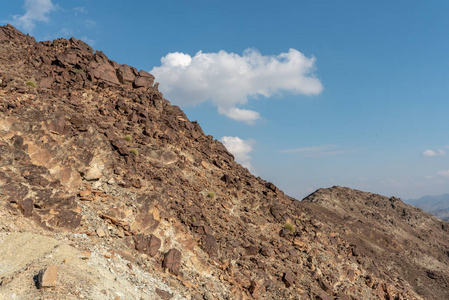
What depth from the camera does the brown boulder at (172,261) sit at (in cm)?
1427

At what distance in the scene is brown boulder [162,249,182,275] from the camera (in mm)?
14273

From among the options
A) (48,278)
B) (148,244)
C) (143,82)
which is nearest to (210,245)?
(148,244)

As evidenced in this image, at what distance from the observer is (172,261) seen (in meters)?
14.5

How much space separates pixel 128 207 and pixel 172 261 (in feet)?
12.6

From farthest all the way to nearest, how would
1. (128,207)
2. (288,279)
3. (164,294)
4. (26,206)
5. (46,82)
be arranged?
(46,82) < (288,279) < (128,207) < (26,206) < (164,294)

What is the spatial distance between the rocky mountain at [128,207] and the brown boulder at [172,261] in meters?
0.07

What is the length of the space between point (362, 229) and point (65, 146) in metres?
44.2

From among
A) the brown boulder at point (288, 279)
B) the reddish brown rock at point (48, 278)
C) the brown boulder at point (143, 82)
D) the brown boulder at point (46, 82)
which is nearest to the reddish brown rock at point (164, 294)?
the reddish brown rock at point (48, 278)

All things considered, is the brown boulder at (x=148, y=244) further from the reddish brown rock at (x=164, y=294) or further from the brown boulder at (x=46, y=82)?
the brown boulder at (x=46, y=82)

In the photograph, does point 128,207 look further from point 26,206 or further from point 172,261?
point 26,206

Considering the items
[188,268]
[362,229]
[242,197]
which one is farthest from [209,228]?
[362,229]

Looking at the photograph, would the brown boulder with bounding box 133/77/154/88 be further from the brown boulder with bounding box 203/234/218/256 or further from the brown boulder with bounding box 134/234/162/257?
the brown boulder with bounding box 203/234/218/256

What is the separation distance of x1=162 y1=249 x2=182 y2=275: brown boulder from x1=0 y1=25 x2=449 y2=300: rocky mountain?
7cm

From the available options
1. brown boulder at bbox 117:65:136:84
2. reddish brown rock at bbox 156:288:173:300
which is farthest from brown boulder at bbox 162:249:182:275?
brown boulder at bbox 117:65:136:84
